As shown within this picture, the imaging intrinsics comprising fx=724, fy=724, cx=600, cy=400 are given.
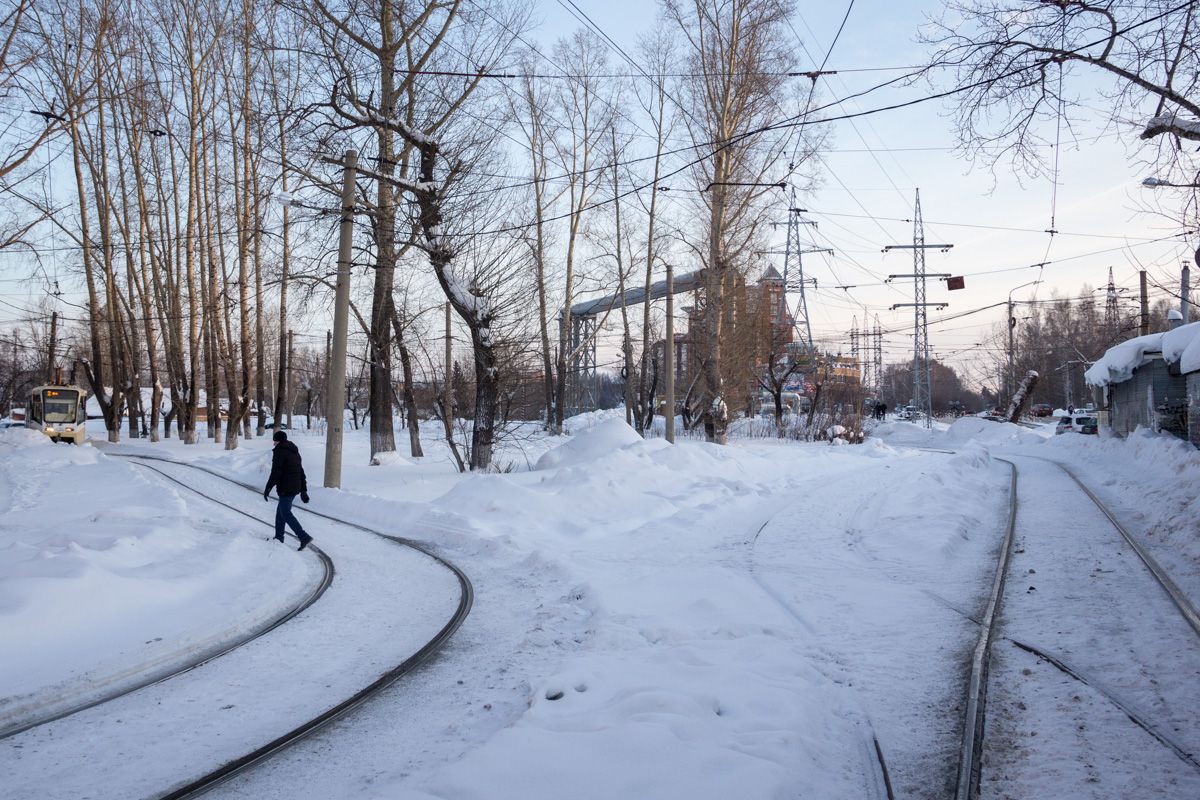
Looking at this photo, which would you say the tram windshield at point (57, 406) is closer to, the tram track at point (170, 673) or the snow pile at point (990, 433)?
the tram track at point (170, 673)

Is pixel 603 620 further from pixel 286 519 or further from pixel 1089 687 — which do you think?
pixel 286 519

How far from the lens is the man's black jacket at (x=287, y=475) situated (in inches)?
407

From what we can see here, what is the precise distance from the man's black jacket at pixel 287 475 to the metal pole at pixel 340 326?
492cm

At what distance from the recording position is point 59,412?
3416 cm

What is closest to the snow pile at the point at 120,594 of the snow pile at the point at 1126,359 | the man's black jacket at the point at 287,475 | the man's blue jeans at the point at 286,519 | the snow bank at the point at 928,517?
the man's blue jeans at the point at 286,519

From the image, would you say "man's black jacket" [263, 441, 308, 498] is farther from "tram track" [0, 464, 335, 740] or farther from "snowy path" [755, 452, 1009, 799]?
"snowy path" [755, 452, 1009, 799]

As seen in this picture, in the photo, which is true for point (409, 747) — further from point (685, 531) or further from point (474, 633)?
point (685, 531)

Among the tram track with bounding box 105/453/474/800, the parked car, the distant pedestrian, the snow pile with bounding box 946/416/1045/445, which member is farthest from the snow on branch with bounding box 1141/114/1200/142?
the parked car

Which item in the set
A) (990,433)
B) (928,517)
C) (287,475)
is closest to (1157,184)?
(928,517)

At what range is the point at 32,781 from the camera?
3.68m

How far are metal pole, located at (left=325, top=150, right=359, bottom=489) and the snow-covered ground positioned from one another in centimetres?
81

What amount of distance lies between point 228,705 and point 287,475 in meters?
6.09

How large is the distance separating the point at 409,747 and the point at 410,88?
1671 centimetres

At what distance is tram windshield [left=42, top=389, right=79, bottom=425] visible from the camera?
33844mm
